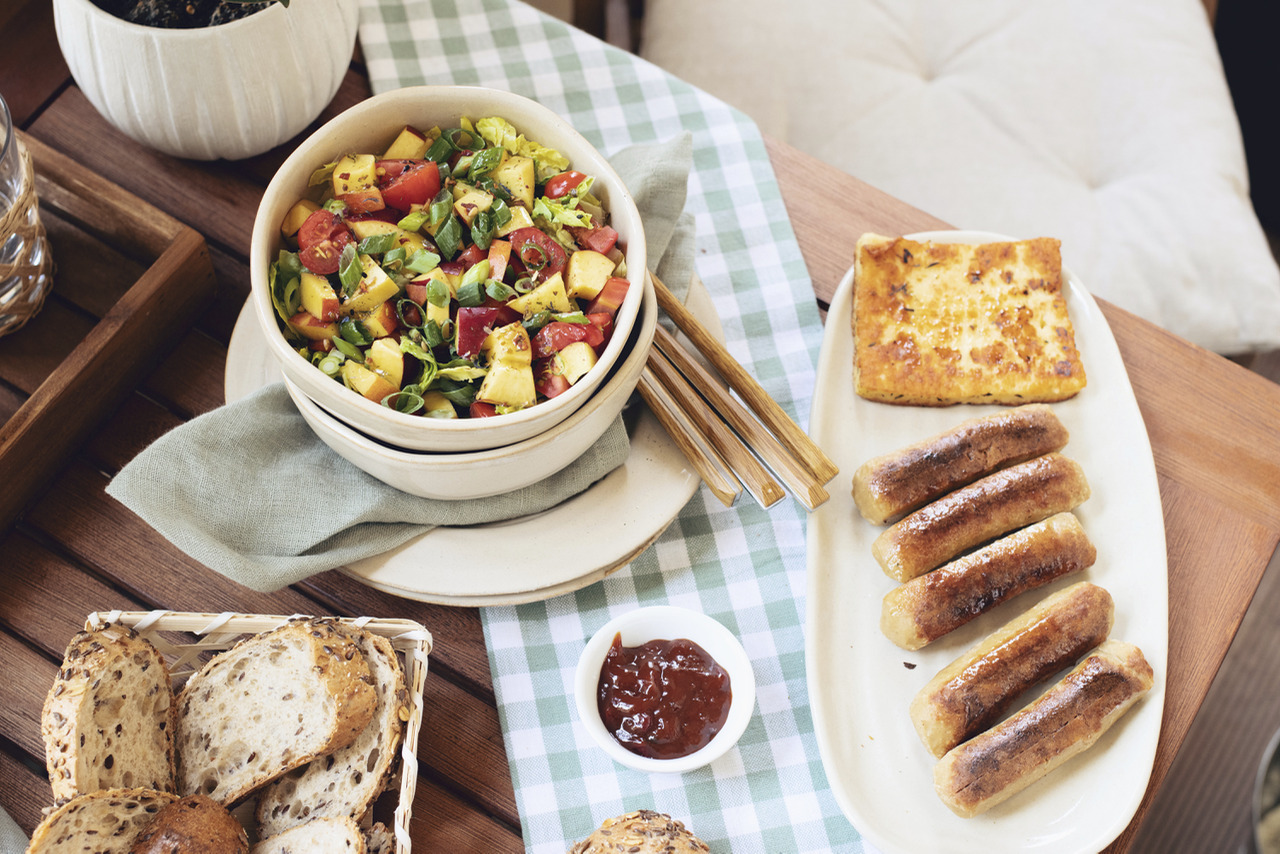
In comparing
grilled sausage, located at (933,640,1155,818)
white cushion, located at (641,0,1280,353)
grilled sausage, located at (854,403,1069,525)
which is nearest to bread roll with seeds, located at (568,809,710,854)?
grilled sausage, located at (933,640,1155,818)

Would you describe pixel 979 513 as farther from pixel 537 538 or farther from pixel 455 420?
pixel 455 420

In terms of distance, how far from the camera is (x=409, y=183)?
1726 millimetres

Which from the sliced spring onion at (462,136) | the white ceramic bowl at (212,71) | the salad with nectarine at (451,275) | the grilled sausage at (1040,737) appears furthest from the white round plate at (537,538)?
the grilled sausage at (1040,737)

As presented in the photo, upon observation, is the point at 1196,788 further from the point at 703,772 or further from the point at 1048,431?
the point at 703,772

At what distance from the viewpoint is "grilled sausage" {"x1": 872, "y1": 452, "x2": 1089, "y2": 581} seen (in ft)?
5.99

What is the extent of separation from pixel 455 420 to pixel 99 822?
2.39 feet

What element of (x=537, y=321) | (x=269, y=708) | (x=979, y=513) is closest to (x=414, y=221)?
(x=537, y=321)

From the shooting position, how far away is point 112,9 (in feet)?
5.88

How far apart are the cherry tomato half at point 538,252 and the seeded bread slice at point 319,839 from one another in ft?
2.91

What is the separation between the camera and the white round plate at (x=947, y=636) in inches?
67.2

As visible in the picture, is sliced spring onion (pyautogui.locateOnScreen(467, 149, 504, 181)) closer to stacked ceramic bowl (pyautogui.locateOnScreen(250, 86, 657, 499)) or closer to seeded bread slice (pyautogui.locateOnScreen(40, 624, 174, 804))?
stacked ceramic bowl (pyautogui.locateOnScreen(250, 86, 657, 499))

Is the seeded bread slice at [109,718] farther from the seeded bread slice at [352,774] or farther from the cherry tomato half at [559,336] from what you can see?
the cherry tomato half at [559,336]

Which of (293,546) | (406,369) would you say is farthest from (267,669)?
(406,369)

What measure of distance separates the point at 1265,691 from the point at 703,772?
2.36m
